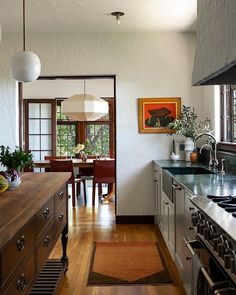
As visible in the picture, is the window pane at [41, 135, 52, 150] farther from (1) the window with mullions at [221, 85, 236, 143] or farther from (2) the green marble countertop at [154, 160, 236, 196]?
(2) the green marble countertop at [154, 160, 236, 196]

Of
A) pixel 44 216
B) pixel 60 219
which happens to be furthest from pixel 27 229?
pixel 60 219

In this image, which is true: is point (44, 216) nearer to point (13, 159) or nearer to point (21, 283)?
point (13, 159)

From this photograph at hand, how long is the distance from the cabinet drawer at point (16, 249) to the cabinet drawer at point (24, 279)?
6cm

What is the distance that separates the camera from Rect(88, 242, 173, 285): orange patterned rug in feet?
10.7

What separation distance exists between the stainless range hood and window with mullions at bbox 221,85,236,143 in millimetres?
1858

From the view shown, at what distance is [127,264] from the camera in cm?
365

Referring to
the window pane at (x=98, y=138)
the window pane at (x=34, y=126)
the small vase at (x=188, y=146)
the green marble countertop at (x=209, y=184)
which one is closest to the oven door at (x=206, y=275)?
the green marble countertop at (x=209, y=184)

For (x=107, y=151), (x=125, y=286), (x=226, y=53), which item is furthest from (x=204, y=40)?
(x=107, y=151)

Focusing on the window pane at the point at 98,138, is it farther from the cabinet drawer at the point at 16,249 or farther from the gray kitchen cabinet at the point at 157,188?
the cabinet drawer at the point at 16,249

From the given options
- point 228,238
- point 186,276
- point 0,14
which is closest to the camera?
point 228,238

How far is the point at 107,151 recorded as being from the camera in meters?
9.30

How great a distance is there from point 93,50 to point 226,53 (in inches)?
151

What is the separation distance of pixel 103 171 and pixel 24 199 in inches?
168

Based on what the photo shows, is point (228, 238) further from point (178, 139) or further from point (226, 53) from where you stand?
point (178, 139)
